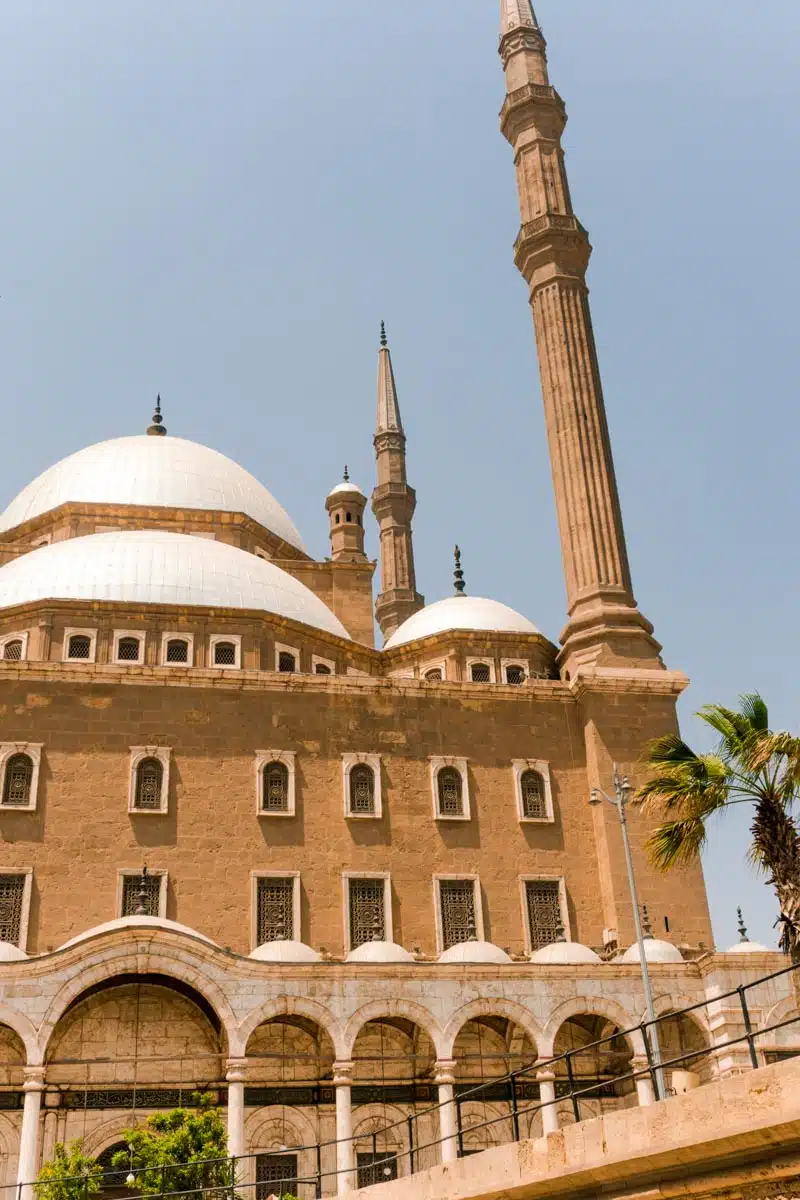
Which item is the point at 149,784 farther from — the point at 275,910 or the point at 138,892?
the point at 275,910

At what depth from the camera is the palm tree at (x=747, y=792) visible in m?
15.5

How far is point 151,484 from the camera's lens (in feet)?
114

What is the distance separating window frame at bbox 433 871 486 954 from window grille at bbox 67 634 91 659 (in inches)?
354

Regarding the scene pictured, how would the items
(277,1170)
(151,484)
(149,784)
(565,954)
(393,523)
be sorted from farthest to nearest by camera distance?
(393,523) → (151,484) → (149,784) → (565,954) → (277,1170)

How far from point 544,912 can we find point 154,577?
1138cm

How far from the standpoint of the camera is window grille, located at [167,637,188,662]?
1076 inches

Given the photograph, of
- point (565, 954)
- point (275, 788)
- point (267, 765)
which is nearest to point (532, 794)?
point (565, 954)

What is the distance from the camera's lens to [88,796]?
23.1 meters

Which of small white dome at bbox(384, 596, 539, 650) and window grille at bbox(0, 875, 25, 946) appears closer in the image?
window grille at bbox(0, 875, 25, 946)

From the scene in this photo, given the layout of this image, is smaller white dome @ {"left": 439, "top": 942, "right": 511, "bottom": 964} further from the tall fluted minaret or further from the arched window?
the tall fluted minaret

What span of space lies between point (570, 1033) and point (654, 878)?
3.28m

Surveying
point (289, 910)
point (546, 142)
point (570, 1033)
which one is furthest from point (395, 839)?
point (546, 142)

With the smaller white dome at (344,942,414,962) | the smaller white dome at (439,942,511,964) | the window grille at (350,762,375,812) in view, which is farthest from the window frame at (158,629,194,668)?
the smaller white dome at (439,942,511,964)

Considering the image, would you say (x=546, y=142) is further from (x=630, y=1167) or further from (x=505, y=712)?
(x=630, y=1167)
